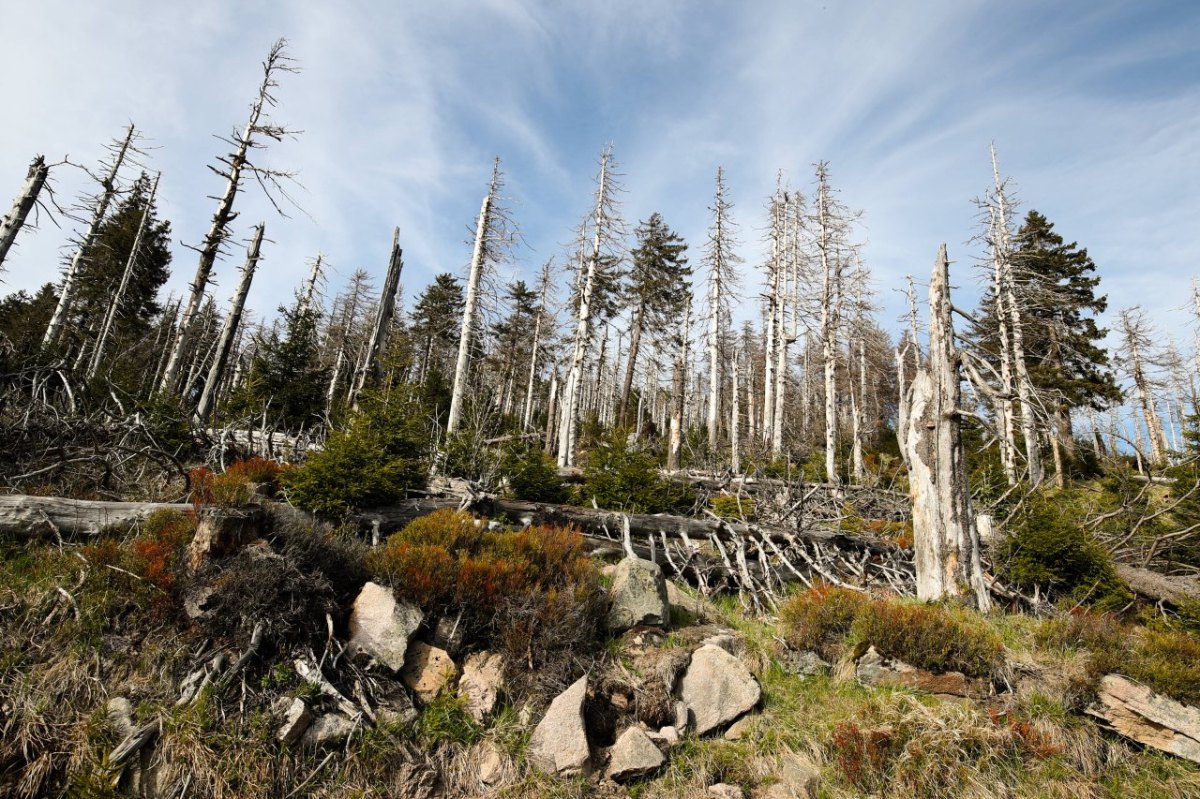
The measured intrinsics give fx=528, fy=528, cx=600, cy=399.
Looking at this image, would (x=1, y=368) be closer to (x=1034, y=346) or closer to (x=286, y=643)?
(x=286, y=643)

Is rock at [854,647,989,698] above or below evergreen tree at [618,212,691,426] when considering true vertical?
below

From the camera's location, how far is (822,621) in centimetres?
609

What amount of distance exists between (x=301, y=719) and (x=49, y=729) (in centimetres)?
156

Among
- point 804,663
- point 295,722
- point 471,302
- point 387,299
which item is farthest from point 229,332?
point 804,663

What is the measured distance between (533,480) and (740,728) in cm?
610

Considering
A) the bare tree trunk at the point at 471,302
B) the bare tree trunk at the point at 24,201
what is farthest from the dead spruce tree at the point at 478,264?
the bare tree trunk at the point at 24,201

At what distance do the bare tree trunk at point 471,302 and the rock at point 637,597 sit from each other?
10.5 metres

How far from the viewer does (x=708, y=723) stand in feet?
16.5

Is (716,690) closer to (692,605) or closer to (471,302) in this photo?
(692,605)

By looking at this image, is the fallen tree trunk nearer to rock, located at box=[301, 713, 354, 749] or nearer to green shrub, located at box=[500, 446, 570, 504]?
rock, located at box=[301, 713, 354, 749]

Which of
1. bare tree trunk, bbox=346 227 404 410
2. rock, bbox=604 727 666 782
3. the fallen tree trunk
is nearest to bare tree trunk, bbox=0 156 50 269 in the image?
bare tree trunk, bbox=346 227 404 410

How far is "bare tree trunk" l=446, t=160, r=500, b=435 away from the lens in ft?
55.0

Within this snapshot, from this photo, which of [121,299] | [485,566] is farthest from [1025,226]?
[121,299]

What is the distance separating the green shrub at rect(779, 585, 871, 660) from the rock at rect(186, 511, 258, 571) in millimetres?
5985
